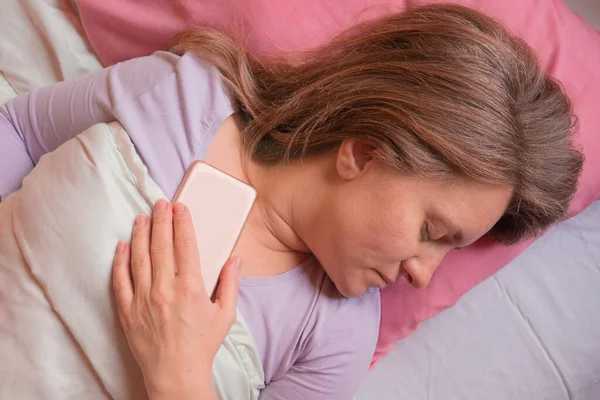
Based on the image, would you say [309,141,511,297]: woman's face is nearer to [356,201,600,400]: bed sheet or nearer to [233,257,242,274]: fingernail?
[233,257,242,274]: fingernail

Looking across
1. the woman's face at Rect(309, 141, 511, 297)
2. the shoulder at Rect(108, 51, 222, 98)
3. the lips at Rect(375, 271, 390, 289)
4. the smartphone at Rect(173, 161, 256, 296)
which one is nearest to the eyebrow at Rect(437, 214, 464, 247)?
the woman's face at Rect(309, 141, 511, 297)

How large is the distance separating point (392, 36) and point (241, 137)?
0.28 meters

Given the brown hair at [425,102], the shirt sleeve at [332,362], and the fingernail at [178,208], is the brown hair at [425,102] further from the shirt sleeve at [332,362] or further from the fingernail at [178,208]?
the shirt sleeve at [332,362]

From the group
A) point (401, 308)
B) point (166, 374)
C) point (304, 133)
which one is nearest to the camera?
point (166, 374)

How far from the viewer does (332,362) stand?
0.90 metres

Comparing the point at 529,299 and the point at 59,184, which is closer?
the point at 59,184

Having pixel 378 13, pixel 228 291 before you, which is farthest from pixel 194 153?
pixel 378 13

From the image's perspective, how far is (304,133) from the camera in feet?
2.77

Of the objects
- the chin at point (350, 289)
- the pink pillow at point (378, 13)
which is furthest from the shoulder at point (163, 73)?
the chin at point (350, 289)

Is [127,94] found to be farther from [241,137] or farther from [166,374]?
[166,374]

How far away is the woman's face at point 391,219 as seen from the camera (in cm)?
77

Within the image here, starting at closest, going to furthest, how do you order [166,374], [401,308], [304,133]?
[166,374] < [304,133] < [401,308]

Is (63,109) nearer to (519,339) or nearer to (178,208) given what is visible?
(178,208)

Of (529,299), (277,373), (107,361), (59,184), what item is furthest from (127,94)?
(529,299)
